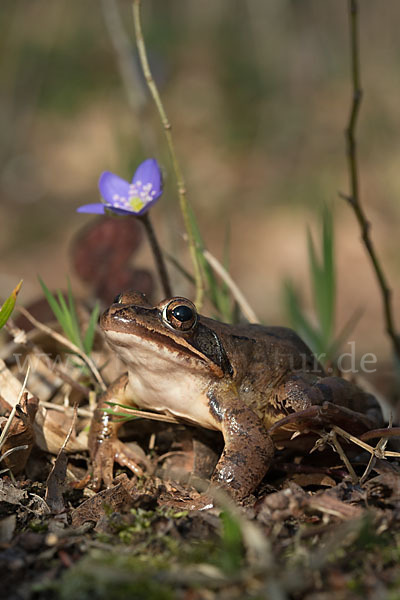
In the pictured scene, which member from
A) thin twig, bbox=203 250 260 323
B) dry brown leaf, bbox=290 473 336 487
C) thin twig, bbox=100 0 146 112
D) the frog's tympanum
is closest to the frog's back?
the frog's tympanum

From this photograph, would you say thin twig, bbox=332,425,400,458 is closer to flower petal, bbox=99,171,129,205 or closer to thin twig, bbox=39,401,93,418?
thin twig, bbox=39,401,93,418

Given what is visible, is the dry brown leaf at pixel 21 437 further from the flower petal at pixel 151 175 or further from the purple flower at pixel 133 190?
the flower petal at pixel 151 175

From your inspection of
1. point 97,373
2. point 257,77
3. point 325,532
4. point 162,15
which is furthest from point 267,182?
point 325,532

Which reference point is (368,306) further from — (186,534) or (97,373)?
(186,534)

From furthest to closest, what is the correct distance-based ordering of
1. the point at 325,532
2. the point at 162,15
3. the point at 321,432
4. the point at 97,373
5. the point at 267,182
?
the point at 162,15
the point at 267,182
the point at 97,373
the point at 321,432
the point at 325,532

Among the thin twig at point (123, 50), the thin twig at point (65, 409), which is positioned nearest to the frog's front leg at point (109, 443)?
the thin twig at point (65, 409)

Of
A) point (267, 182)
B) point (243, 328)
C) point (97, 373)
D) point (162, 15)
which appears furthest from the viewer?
point (162, 15)
